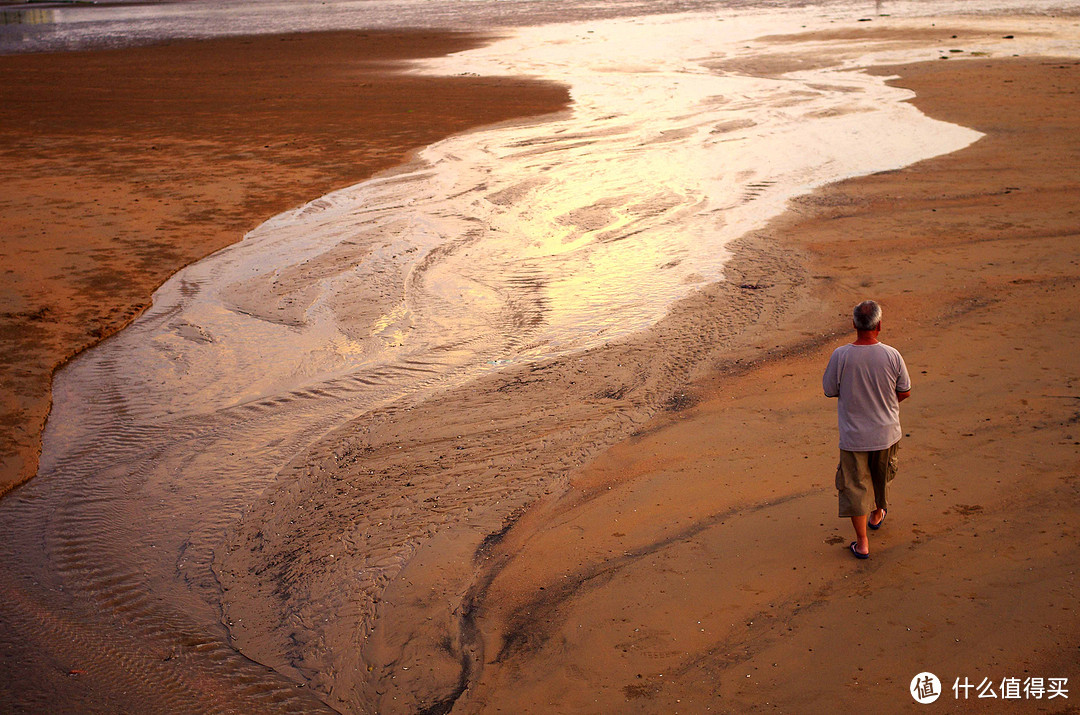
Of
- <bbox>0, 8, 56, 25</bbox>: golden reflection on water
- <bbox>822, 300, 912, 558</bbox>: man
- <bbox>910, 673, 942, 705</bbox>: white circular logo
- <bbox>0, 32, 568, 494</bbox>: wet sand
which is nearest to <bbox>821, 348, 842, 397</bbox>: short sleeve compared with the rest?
<bbox>822, 300, 912, 558</bbox>: man

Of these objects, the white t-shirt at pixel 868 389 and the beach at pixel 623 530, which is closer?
the beach at pixel 623 530

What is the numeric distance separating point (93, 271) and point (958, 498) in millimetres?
10291

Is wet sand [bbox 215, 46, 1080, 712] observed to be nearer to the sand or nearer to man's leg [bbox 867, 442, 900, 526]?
the sand

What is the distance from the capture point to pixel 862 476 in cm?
502

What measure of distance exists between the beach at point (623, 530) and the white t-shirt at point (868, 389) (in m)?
0.76

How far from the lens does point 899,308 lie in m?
8.96

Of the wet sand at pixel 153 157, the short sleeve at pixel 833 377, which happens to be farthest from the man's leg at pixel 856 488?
the wet sand at pixel 153 157

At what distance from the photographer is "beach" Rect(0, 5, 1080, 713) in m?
4.64

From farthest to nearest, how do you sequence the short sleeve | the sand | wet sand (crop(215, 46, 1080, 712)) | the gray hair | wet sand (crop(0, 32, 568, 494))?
wet sand (crop(0, 32, 568, 494)), the short sleeve, the gray hair, wet sand (crop(215, 46, 1080, 712)), the sand

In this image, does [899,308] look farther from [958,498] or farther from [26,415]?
[26,415]

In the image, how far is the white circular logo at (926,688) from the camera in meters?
4.22

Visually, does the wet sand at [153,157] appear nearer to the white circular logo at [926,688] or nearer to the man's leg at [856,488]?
the man's leg at [856,488]

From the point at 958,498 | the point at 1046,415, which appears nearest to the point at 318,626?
the point at 958,498

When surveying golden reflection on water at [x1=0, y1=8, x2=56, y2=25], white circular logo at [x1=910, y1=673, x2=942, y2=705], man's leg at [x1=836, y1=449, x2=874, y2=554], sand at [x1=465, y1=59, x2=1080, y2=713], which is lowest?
white circular logo at [x1=910, y1=673, x2=942, y2=705]
